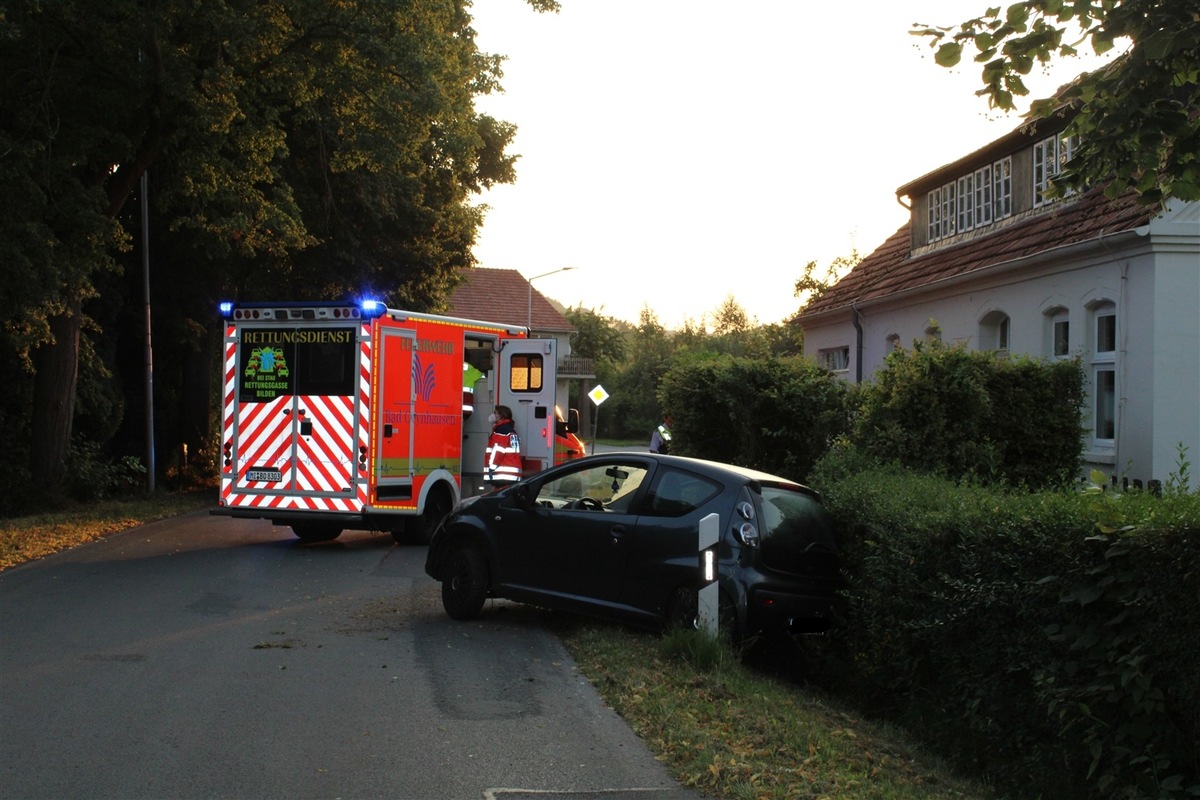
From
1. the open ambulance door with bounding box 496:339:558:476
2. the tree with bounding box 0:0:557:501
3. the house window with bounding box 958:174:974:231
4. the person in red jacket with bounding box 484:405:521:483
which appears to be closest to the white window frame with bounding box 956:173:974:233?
the house window with bounding box 958:174:974:231

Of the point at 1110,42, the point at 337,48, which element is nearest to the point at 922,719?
the point at 1110,42

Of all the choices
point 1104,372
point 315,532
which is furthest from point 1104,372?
point 315,532

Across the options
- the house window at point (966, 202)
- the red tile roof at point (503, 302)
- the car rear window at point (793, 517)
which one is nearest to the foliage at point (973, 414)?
the car rear window at point (793, 517)

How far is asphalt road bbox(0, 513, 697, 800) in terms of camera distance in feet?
18.7

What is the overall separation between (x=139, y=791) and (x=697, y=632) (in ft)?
12.9

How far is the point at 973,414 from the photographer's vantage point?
1194 centimetres

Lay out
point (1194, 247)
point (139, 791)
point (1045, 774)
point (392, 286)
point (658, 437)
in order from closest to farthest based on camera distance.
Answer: point (139, 791)
point (1045, 774)
point (1194, 247)
point (658, 437)
point (392, 286)

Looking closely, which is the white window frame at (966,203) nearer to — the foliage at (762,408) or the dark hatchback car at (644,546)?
the foliage at (762,408)

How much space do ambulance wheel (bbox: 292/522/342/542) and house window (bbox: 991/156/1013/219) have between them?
1243 centimetres

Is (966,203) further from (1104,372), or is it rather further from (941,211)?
(1104,372)

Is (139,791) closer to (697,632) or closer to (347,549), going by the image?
(697,632)

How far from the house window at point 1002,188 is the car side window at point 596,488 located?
42.8ft

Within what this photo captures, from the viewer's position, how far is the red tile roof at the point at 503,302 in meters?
68.6

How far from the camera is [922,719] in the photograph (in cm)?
727
